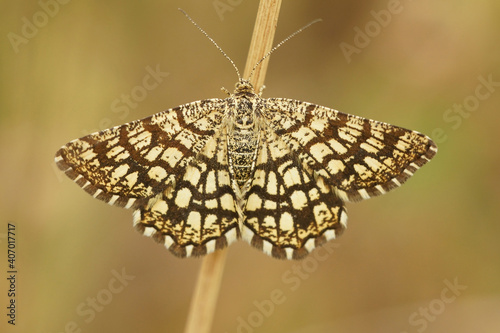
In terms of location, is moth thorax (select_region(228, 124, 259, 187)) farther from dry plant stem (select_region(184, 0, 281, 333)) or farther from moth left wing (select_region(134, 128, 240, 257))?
dry plant stem (select_region(184, 0, 281, 333))

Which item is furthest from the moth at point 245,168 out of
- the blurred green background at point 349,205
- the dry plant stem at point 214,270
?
the blurred green background at point 349,205

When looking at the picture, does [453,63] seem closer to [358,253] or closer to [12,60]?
[358,253]

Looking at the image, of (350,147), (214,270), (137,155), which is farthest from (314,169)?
(137,155)

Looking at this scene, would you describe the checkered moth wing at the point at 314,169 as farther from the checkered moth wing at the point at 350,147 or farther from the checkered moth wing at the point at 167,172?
the checkered moth wing at the point at 167,172

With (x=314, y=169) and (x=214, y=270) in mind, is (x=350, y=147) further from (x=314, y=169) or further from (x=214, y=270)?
(x=214, y=270)

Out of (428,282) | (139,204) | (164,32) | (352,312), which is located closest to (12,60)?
(164,32)

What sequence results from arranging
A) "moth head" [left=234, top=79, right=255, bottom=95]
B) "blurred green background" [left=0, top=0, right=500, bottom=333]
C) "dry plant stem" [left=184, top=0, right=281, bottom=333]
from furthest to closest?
"blurred green background" [left=0, top=0, right=500, bottom=333] → "moth head" [left=234, top=79, right=255, bottom=95] → "dry plant stem" [left=184, top=0, right=281, bottom=333]

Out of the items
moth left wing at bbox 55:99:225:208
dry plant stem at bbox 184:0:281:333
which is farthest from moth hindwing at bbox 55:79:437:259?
dry plant stem at bbox 184:0:281:333

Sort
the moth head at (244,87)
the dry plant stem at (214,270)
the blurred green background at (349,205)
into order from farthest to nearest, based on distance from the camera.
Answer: the blurred green background at (349,205) < the moth head at (244,87) < the dry plant stem at (214,270)
